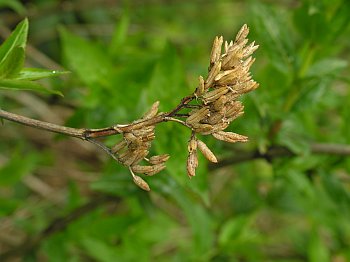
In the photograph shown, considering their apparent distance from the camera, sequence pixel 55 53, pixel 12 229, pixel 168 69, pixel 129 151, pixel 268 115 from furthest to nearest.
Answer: pixel 55 53
pixel 12 229
pixel 268 115
pixel 168 69
pixel 129 151

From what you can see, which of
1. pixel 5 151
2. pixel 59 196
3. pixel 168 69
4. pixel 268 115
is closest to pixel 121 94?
pixel 168 69

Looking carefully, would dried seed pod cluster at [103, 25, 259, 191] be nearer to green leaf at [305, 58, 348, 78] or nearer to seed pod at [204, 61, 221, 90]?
seed pod at [204, 61, 221, 90]

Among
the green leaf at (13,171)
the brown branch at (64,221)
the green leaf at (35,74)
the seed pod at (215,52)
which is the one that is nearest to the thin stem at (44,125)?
the green leaf at (35,74)

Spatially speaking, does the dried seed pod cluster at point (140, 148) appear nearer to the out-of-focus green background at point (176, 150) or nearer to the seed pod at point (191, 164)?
the seed pod at point (191, 164)

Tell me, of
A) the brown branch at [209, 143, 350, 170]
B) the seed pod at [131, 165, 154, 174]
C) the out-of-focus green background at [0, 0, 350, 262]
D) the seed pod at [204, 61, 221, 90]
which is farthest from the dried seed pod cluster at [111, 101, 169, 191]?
the brown branch at [209, 143, 350, 170]

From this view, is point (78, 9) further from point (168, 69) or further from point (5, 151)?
point (168, 69)

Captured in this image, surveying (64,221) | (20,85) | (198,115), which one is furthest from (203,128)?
(64,221)
